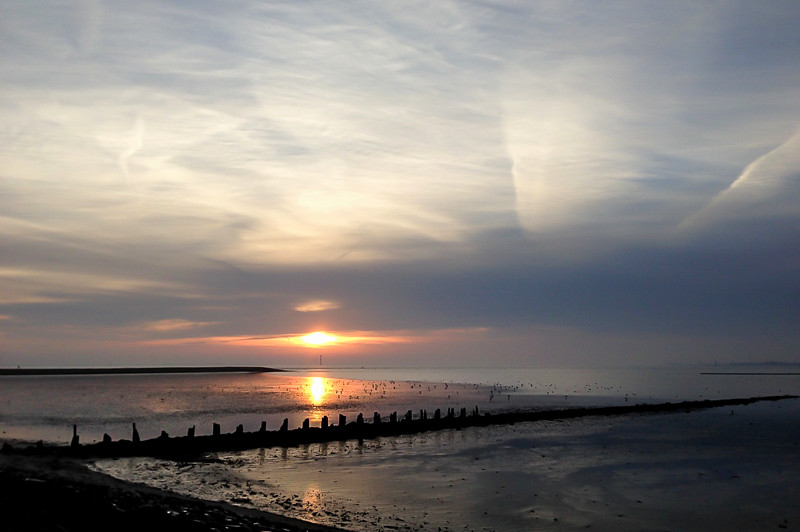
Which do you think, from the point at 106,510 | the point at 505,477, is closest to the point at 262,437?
the point at 505,477

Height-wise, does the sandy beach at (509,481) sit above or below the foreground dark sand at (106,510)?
below

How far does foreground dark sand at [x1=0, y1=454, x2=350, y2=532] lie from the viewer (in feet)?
57.9

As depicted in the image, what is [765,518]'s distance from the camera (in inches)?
1004

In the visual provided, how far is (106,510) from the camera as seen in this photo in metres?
19.3

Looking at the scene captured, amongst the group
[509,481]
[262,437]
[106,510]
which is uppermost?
[106,510]

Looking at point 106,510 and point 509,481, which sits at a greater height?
point 106,510

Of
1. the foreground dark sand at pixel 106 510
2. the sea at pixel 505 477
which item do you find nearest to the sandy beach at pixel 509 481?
the sea at pixel 505 477

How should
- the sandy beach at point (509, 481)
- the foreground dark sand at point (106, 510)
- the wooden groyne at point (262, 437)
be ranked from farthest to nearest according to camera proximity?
the wooden groyne at point (262, 437) → the sandy beach at point (509, 481) → the foreground dark sand at point (106, 510)

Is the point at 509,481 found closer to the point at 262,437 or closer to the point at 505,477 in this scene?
the point at 505,477

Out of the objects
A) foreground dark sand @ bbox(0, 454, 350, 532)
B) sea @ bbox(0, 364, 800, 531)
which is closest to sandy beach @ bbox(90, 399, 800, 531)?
sea @ bbox(0, 364, 800, 531)

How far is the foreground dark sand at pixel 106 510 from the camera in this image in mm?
17656

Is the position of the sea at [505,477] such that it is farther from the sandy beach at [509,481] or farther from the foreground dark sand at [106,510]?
the foreground dark sand at [106,510]

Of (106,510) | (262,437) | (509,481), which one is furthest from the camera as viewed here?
(262,437)

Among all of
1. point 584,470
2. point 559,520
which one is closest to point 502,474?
point 584,470
